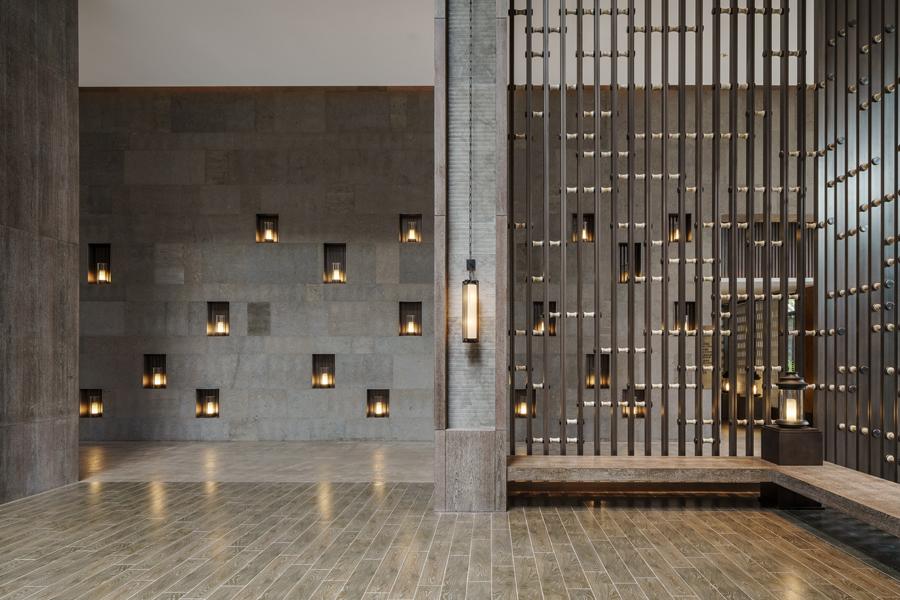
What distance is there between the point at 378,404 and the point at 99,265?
4.64 m

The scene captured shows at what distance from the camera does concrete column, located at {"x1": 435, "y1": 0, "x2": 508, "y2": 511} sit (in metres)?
4.99

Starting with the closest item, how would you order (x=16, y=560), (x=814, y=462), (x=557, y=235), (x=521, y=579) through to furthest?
(x=521, y=579), (x=16, y=560), (x=814, y=462), (x=557, y=235)

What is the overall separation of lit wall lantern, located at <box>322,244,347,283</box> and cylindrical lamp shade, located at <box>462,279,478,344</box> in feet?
14.5

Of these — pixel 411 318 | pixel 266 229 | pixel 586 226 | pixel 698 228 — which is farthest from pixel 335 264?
pixel 698 228

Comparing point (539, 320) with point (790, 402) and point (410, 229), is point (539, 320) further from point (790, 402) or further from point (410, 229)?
point (790, 402)

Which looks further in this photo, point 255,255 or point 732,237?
point 255,255

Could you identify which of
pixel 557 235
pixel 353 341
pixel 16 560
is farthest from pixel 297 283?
pixel 16 560

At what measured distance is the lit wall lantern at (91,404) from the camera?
29.6ft

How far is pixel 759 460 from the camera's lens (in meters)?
5.18

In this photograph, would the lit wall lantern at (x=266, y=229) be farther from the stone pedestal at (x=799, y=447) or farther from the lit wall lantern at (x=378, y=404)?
the stone pedestal at (x=799, y=447)

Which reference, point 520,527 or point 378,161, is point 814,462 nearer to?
point 520,527

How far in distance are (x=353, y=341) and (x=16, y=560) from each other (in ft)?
17.6

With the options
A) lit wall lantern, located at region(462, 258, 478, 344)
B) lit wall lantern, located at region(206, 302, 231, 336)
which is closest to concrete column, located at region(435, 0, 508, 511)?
lit wall lantern, located at region(462, 258, 478, 344)

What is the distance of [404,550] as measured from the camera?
4.06 meters
